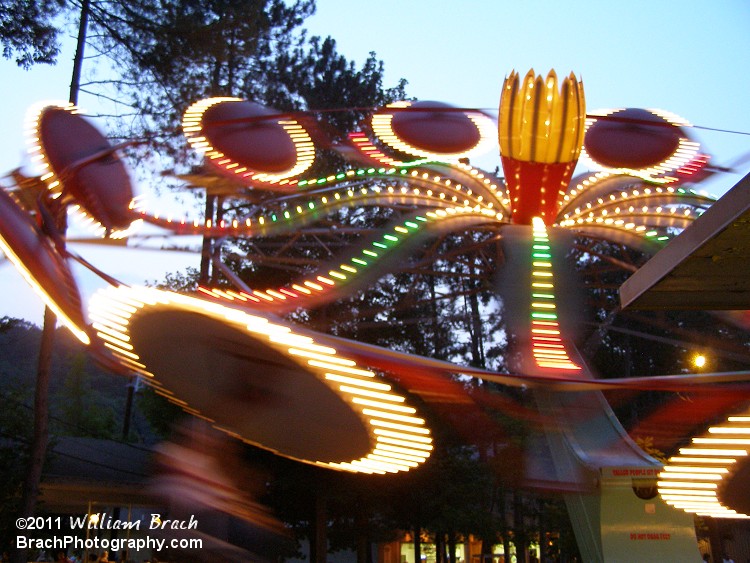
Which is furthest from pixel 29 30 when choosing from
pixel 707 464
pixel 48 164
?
pixel 707 464

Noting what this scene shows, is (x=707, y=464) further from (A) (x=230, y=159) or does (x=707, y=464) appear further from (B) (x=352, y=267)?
(A) (x=230, y=159)

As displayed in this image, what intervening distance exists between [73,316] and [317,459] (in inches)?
132

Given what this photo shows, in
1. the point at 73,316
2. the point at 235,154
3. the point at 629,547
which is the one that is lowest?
the point at 629,547

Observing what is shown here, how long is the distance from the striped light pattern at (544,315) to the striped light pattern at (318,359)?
215cm

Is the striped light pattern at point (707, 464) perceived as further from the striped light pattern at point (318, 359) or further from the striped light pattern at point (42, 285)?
the striped light pattern at point (42, 285)

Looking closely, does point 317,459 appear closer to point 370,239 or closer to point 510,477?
point 370,239

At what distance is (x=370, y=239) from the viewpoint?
36.9 feet

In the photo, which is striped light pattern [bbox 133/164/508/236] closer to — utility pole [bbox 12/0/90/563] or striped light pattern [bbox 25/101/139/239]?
striped light pattern [bbox 25/101/139/239]

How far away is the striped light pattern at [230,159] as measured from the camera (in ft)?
41.7

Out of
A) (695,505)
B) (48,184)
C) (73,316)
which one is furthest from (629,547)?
(48,184)

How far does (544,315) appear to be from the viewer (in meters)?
10.3

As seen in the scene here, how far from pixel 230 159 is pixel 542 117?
4921 mm

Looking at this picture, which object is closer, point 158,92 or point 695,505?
point 695,505

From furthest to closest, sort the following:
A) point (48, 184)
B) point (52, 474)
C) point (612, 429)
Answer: point (52, 474), point (612, 429), point (48, 184)
